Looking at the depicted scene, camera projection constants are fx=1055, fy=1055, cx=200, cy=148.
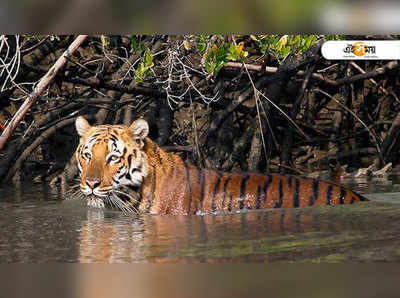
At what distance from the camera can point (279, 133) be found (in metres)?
5.23

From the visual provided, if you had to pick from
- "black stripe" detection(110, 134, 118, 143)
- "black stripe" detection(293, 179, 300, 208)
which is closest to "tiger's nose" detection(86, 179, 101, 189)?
"black stripe" detection(110, 134, 118, 143)

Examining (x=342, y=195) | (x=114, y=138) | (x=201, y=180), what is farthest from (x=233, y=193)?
(x=114, y=138)

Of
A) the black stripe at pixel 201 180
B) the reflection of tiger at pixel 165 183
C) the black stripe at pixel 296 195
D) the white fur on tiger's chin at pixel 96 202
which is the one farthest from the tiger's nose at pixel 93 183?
the black stripe at pixel 296 195

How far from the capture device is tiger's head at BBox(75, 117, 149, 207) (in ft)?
15.5

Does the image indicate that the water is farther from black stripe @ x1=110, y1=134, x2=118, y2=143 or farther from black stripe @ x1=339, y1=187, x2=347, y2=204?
black stripe @ x1=110, y1=134, x2=118, y2=143

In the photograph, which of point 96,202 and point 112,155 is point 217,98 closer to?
point 112,155

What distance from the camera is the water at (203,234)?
362 centimetres

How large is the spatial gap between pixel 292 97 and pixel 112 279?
2.12 meters

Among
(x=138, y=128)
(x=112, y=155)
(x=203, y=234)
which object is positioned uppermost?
(x=138, y=128)

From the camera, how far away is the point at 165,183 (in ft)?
15.9

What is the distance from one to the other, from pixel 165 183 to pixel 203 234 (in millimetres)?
826

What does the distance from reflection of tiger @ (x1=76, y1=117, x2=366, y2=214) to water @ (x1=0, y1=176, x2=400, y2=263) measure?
0.09 m

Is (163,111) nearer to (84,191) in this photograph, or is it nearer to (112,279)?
(84,191)
